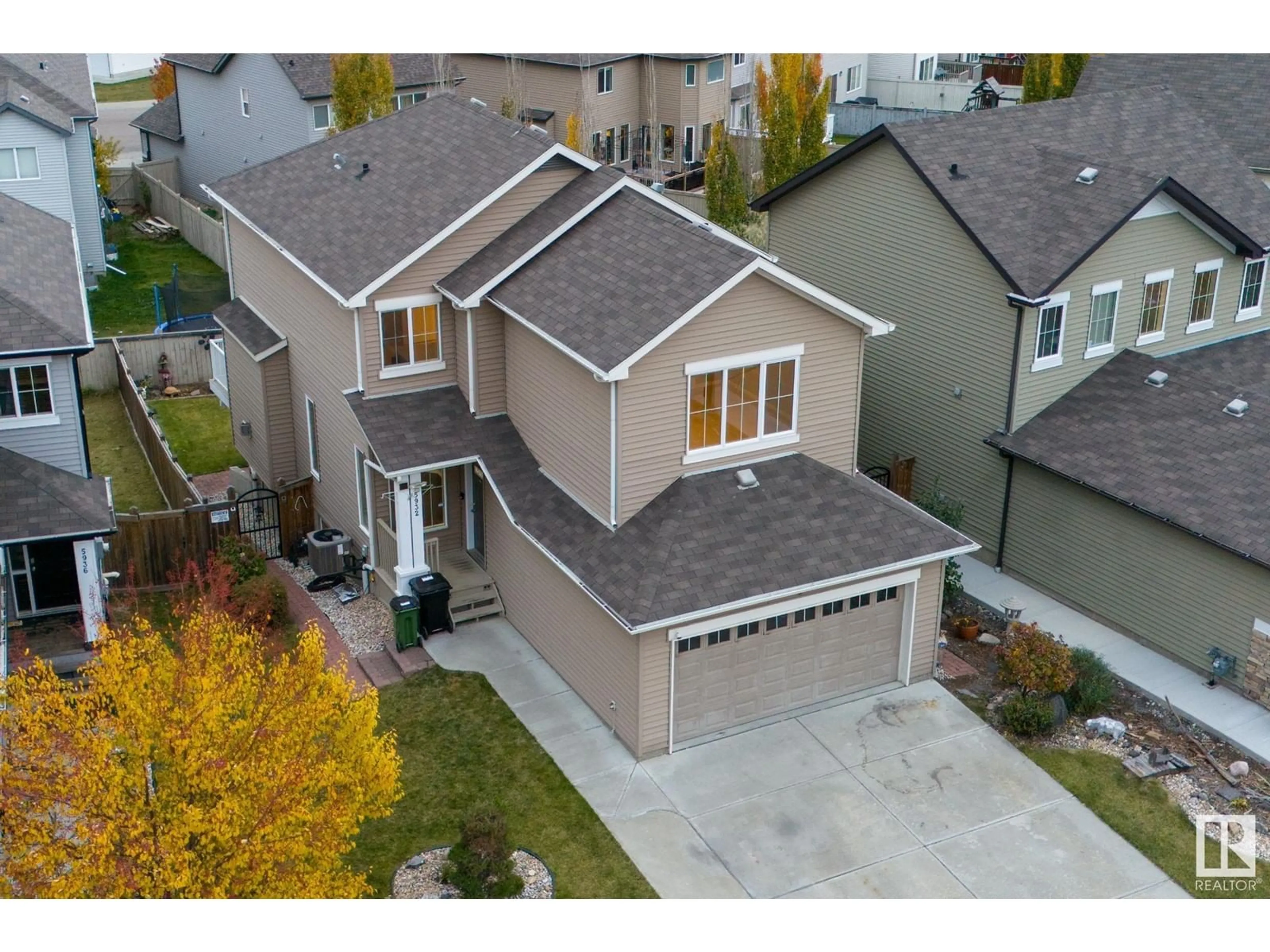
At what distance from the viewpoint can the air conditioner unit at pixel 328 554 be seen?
26.5 meters

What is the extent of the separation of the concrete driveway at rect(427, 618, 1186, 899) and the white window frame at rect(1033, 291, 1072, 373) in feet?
22.5

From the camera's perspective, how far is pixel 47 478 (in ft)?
74.6

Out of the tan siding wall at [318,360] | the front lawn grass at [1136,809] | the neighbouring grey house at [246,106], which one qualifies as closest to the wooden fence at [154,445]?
the tan siding wall at [318,360]

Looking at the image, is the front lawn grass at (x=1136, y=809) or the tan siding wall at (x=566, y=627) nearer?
the front lawn grass at (x=1136, y=809)

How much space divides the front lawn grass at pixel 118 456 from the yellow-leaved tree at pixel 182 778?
1297 cm

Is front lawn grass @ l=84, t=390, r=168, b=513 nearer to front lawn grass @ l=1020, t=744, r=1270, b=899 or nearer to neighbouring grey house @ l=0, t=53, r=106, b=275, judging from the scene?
neighbouring grey house @ l=0, t=53, r=106, b=275

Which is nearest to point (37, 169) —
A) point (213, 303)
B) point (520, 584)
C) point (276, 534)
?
point (213, 303)

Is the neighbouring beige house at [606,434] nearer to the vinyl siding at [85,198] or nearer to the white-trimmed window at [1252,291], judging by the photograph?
the white-trimmed window at [1252,291]

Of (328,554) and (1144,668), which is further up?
(328,554)

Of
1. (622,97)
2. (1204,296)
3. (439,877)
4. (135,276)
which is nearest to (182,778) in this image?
(439,877)

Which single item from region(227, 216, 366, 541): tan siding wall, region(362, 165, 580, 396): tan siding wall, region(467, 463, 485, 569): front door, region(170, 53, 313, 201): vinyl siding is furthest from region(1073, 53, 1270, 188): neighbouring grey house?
region(170, 53, 313, 201): vinyl siding

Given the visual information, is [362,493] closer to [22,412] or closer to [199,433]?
[22,412]

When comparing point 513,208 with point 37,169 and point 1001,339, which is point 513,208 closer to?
point 1001,339

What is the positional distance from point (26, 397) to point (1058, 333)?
18643 millimetres
